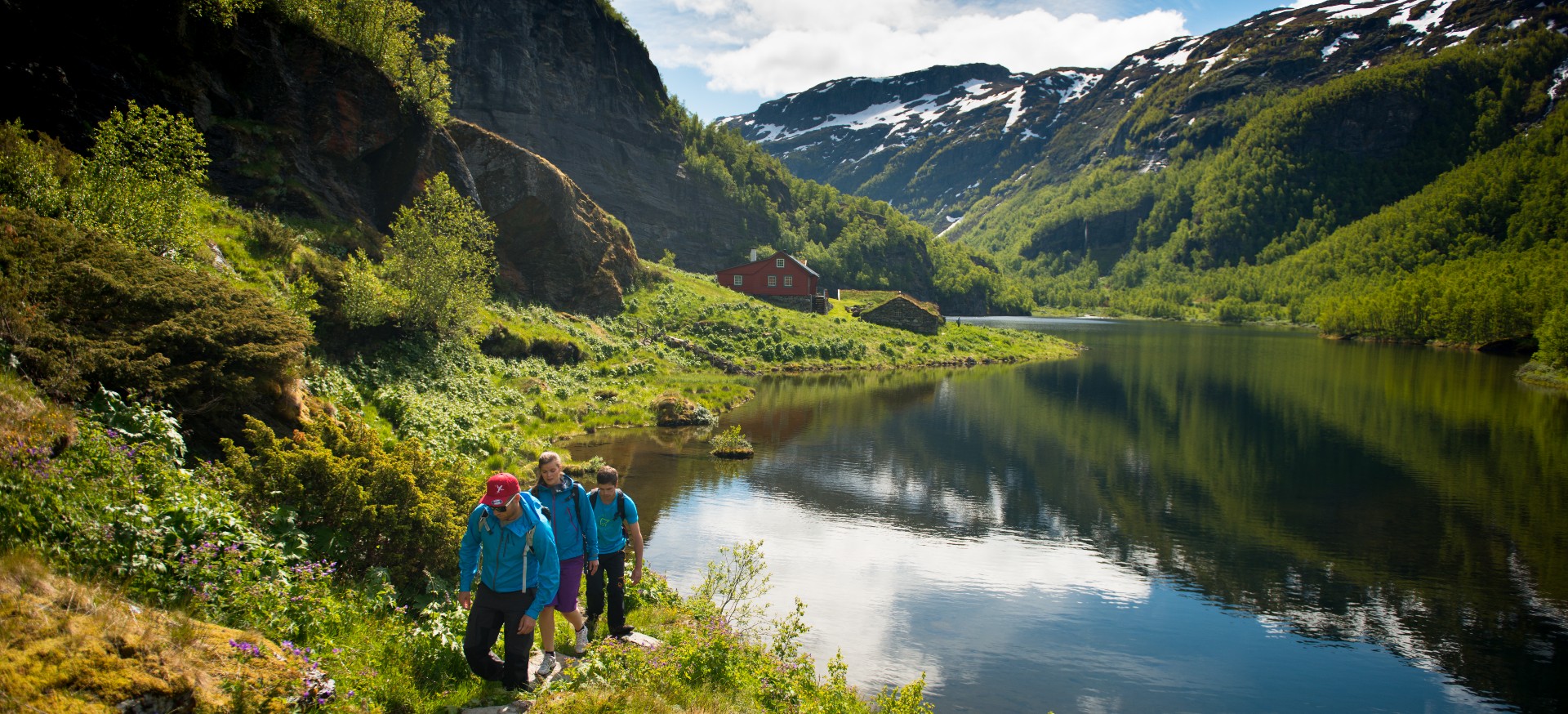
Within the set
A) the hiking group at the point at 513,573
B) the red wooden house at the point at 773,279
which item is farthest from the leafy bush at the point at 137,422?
the red wooden house at the point at 773,279

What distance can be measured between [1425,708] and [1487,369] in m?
72.2

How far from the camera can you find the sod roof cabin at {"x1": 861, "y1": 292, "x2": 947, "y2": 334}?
256ft

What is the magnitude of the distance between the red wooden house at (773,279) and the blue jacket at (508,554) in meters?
73.6

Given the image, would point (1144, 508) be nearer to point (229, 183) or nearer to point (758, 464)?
point (758, 464)

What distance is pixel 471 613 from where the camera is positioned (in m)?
8.08

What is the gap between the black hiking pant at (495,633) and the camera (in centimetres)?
795

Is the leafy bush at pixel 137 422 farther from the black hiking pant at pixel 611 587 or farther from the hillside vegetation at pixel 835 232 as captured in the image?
the hillside vegetation at pixel 835 232

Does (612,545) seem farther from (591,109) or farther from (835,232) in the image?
(835,232)

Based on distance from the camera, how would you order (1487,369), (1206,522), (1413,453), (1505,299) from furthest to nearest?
1. (1505,299)
2. (1487,369)
3. (1413,453)
4. (1206,522)

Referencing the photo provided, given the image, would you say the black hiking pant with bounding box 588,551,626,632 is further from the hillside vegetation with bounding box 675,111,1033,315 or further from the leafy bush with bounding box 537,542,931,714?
the hillside vegetation with bounding box 675,111,1033,315

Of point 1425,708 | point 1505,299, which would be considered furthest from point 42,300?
point 1505,299

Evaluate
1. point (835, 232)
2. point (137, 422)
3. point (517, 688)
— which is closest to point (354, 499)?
point (137, 422)

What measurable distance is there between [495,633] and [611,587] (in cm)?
226

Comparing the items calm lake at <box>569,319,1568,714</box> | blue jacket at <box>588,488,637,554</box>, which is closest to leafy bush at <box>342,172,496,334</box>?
calm lake at <box>569,319,1568,714</box>
